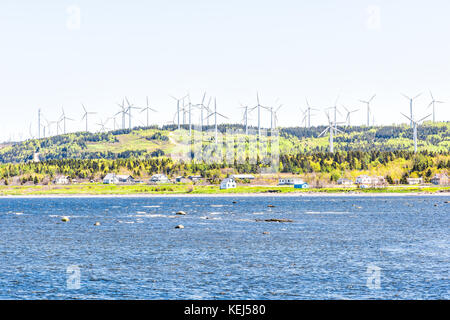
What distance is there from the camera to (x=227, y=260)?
240ft

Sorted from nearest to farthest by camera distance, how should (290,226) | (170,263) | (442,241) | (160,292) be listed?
1. (160,292)
2. (170,263)
3. (442,241)
4. (290,226)

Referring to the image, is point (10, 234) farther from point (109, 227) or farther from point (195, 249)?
point (195, 249)

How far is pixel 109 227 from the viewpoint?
417 ft

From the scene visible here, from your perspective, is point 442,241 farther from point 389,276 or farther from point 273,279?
point 273,279

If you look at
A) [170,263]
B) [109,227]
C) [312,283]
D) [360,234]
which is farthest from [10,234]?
[312,283]

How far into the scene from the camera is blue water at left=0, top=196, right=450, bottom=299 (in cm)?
5266

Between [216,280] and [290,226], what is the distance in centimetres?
6710

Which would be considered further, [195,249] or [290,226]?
[290,226]

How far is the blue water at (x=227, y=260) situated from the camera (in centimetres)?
5266
